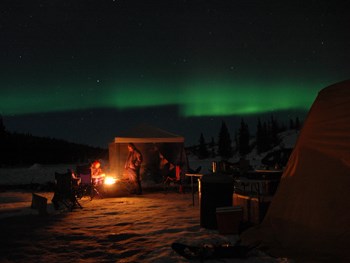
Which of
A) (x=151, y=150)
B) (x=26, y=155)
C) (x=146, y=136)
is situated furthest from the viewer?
(x=26, y=155)

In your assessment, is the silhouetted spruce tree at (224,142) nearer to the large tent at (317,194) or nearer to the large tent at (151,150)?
the large tent at (151,150)

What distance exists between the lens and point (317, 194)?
219 inches

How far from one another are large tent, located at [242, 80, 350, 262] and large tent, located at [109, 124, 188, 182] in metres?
9.83

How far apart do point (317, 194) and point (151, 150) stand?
1182cm

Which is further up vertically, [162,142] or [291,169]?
[162,142]

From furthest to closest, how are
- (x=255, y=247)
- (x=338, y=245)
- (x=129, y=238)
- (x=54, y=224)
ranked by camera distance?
(x=54, y=224), (x=129, y=238), (x=255, y=247), (x=338, y=245)

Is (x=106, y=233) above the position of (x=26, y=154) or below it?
below

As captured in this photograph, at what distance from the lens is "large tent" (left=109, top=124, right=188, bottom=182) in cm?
1588

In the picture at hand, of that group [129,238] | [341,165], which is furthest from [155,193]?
[341,165]

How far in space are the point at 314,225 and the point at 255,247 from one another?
3.04 ft

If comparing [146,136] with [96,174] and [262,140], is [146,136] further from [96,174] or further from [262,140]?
[262,140]

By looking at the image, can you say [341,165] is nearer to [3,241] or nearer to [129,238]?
[129,238]

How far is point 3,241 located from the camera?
22.0 ft

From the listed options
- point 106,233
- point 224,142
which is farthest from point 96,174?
point 224,142
